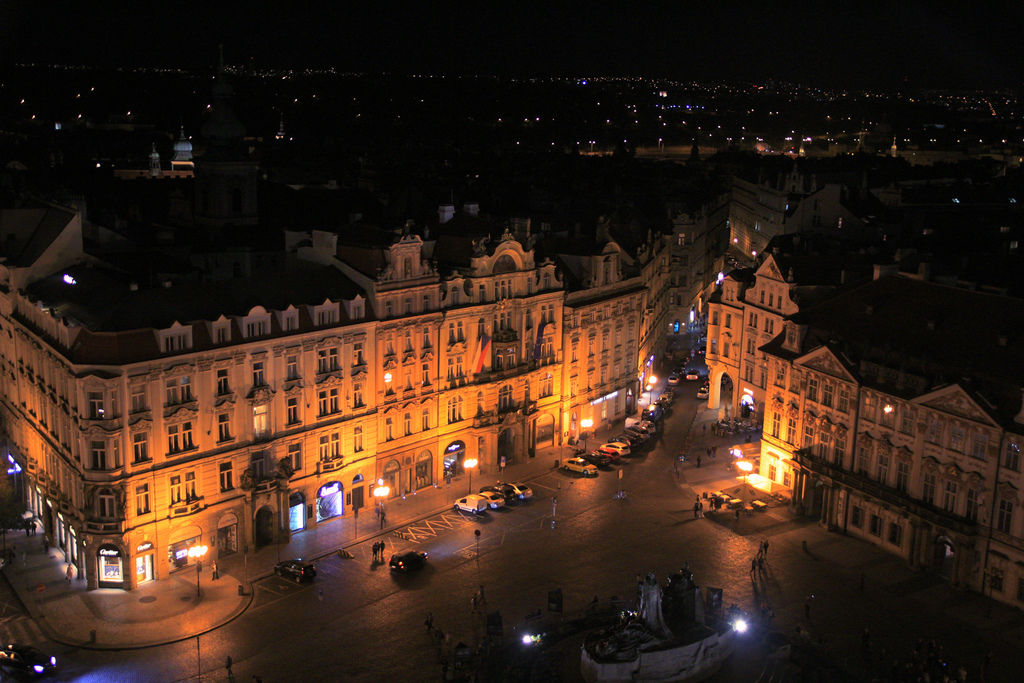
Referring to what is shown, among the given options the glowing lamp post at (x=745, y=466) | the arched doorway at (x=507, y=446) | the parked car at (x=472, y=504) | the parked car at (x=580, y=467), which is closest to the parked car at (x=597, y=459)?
the parked car at (x=580, y=467)

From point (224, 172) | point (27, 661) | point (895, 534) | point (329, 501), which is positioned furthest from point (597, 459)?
point (27, 661)

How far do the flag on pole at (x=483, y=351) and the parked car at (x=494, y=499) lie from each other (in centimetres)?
977

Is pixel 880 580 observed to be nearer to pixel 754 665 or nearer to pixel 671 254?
pixel 754 665

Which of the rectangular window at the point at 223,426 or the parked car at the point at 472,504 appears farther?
the parked car at the point at 472,504

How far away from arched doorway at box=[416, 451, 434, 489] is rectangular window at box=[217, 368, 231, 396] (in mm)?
17833

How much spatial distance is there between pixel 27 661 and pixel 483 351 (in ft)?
128

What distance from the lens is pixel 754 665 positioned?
185 feet

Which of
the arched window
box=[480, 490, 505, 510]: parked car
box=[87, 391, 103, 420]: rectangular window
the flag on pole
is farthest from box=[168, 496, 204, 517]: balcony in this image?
the arched window

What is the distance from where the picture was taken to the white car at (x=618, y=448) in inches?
3509

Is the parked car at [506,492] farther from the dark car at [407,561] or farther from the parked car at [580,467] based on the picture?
the dark car at [407,561]

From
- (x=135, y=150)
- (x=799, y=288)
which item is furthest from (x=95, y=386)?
(x=135, y=150)

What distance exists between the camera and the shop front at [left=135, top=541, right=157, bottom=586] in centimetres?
6488

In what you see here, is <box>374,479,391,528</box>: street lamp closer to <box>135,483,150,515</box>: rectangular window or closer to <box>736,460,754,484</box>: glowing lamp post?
<box>135,483,150,515</box>: rectangular window

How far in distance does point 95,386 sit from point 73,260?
53.6 feet
